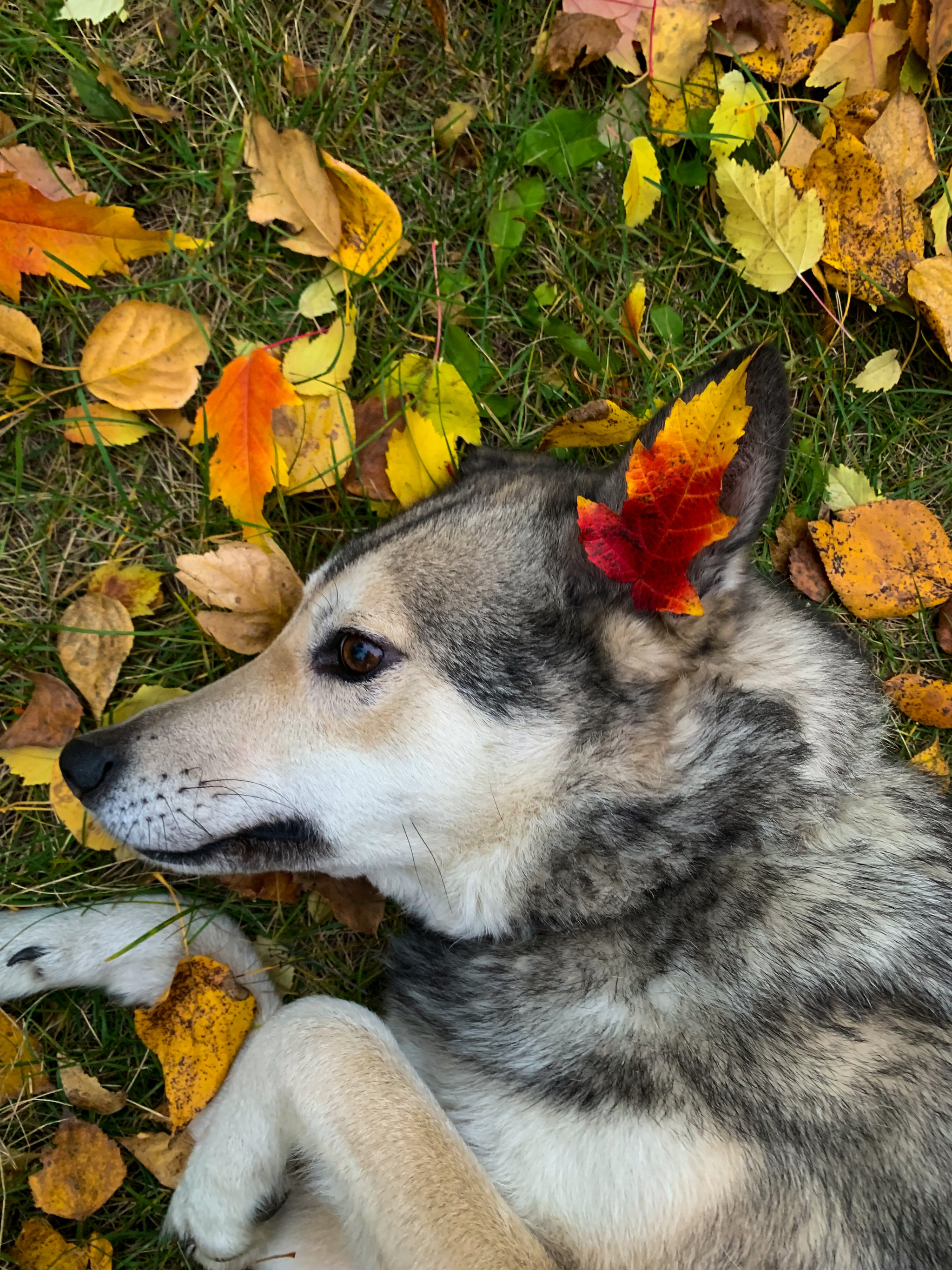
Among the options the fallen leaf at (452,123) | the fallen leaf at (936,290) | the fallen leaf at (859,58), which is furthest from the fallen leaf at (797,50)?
the fallen leaf at (452,123)

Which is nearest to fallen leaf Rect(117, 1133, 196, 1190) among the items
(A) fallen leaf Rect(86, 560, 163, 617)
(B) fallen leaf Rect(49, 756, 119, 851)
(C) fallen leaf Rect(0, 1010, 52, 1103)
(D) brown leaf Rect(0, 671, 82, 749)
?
(C) fallen leaf Rect(0, 1010, 52, 1103)

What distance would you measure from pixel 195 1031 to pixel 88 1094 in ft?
1.54

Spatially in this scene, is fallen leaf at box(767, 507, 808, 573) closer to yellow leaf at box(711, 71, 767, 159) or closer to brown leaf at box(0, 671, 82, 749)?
yellow leaf at box(711, 71, 767, 159)

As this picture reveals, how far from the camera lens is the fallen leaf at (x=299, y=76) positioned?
3.65 metres

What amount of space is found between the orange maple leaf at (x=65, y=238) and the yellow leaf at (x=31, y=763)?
1761 mm

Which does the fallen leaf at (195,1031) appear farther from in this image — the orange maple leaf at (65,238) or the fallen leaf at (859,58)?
the fallen leaf at (859,58)

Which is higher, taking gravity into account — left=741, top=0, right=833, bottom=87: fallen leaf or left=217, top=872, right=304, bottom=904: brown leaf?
left=741, top=0, right=833, bottom=87: fallen leaf

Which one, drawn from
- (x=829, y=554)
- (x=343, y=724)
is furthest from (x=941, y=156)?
(x=343, y=724)

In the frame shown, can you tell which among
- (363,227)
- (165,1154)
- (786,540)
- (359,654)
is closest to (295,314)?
(363,227)

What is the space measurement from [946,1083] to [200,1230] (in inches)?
88.4

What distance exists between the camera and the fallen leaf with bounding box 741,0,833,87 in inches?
151

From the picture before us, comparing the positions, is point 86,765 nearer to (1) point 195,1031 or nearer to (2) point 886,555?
(1) point 195,1031

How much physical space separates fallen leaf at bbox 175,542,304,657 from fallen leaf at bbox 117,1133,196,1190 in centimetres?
178

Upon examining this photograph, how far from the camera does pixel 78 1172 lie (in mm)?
3145
